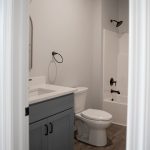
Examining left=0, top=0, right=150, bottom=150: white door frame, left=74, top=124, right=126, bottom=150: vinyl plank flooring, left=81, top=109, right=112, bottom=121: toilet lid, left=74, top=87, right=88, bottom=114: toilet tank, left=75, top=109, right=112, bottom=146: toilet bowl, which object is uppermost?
left=0, top=0, right=150, bottom=150: white door frame

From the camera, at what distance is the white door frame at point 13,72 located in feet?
4.05

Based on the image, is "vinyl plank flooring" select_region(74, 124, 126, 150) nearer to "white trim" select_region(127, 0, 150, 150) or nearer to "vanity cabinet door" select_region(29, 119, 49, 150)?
"vanity cabinet door" select_region(29, 119, 49, 150)

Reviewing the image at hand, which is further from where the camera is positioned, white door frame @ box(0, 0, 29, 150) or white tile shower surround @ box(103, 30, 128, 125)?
white tile shower surround @ box(103, 30, 128, 125)

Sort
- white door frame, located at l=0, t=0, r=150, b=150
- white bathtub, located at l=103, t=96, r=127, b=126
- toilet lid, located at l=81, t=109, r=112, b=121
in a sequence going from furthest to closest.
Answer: white bathtub, located at l=103, t=96, r=127, b=126 → toilet lid, located at l=81, t=109, r=112, b=121 → white door frame, located at l=0, t=0, r=150, b=150

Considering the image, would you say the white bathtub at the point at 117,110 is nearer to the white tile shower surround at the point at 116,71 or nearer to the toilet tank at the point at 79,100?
the white tile shower surround at the point at 116,71

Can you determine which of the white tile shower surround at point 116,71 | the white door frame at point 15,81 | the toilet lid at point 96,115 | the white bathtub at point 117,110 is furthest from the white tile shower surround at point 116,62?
the white door frame at point 15,81

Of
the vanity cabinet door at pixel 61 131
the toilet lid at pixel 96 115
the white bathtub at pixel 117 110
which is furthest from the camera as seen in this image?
the white bathtub at pixel 117 110

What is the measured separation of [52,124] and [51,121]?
0.12ft

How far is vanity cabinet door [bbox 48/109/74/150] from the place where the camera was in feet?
6.47

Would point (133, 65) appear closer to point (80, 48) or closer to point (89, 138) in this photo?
point (89, 138)

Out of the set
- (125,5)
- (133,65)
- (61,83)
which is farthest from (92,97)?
(133,65)

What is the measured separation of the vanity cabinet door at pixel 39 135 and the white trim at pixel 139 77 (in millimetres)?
1061

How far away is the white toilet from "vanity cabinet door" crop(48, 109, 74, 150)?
58 cm

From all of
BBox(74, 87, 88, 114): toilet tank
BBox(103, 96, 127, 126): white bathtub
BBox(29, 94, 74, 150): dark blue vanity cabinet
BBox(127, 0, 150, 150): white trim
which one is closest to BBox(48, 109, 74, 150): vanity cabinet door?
BBox(29, 94, 74, 150): dark blue vanity cabinet
